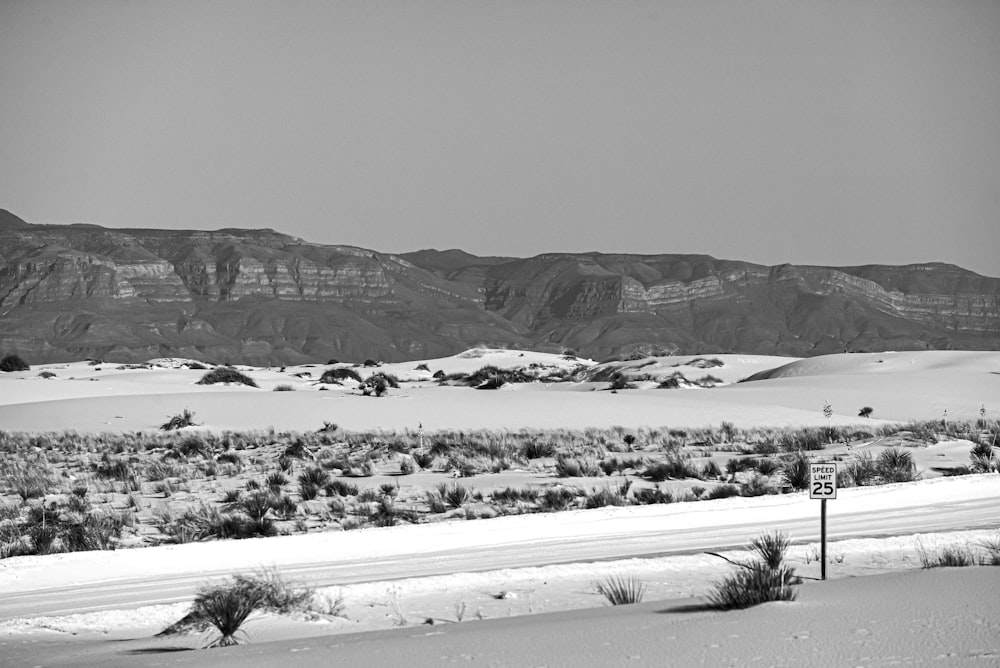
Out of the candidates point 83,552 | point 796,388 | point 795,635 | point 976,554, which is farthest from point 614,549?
point 796,388

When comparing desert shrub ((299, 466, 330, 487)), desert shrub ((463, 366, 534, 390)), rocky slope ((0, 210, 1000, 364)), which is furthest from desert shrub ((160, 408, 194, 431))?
rocky slope ((0, 210, 1000, 364))

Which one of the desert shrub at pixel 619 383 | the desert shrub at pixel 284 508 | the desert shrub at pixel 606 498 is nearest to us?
the desert shrub at pixel 284 508

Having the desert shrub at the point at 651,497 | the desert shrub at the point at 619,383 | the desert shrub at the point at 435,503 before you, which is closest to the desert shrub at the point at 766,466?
the desert shrub at the point at 651,497

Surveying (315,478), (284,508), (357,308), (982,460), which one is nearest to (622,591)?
(284,508)

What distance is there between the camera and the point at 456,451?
25.4 metres

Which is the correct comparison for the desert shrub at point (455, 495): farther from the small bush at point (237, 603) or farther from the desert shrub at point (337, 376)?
the desert shrub at point (337, 376)

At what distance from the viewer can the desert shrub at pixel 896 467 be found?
19266 millimetres

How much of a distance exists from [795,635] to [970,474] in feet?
47.8

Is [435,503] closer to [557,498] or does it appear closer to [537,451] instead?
[557,498]

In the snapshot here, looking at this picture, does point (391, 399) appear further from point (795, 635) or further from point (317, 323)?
point (317, 323)

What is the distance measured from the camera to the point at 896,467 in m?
19.9

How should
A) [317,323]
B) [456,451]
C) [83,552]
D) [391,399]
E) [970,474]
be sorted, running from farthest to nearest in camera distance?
[317,323]
[391,399]
[456,451]
[970,474]
[83,552]

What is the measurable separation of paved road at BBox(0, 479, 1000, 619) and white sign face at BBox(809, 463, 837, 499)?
2.41 m

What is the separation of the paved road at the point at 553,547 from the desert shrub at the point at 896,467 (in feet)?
7.72
